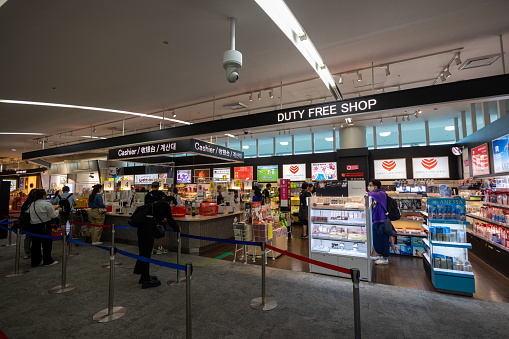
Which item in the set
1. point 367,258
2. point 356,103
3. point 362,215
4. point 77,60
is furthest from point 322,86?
point 77,60

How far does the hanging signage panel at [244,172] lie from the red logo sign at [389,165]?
6387 mm

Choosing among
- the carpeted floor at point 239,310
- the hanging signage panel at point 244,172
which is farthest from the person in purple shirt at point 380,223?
the hanging signage panel at point 244,172

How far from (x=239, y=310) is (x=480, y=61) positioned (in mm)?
6573

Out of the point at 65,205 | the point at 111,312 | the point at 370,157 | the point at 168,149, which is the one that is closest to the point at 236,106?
the point at 168,149

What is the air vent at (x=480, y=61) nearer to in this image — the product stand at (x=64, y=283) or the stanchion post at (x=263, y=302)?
the stanchion post at (x=263, y=302)

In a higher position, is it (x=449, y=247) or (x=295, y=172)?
(x=295, y=172)

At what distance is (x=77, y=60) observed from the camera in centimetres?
491

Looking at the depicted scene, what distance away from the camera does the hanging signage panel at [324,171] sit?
1187cm

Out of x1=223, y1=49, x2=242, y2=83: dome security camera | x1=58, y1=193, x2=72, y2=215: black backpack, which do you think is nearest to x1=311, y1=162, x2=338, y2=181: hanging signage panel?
x1=223, y1=49, x2=242, y2=83: dome security camera

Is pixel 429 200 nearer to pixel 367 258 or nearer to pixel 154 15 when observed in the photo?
pixel 367 258

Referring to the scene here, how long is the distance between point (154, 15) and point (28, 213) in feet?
16.4

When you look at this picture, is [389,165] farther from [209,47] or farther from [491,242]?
[209,47]

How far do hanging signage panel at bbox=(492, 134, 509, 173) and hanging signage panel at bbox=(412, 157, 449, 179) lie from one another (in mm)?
4042

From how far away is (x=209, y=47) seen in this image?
4.55m
